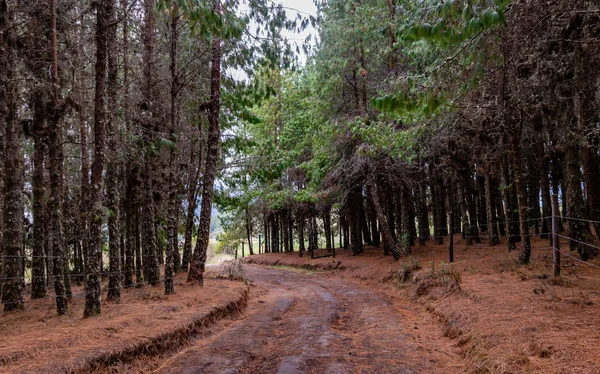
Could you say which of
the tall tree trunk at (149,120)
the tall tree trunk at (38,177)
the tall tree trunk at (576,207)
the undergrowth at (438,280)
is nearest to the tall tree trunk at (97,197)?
the tall tree trunk at (38,177)

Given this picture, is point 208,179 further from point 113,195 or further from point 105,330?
point 105,330

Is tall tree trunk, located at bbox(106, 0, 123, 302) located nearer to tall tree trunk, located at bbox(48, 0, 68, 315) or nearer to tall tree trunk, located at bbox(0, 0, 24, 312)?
tall tree trunk, located at bbox(48, 0, 68, 315)

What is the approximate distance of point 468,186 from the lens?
21.3 m

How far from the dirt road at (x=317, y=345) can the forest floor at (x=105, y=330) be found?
0.44 meters

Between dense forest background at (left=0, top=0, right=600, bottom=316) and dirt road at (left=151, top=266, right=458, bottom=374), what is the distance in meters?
2.97

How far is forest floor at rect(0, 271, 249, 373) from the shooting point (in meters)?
4.67

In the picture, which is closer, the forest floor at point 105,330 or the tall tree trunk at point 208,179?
the forest floor at point 105,330

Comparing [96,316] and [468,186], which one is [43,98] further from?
[468,186]

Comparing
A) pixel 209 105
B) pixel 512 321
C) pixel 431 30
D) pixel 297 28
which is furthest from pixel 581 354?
pixel 209 105

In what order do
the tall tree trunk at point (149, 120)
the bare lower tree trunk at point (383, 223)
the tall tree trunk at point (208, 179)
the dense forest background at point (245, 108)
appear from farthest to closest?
1. the bare lower tree trunk at point (383, 223)
2. the tall tree trunk at point (208, 179)
3. the tall tree trunk at point (149, 120)
4. the dense forest background at point (245, 108)

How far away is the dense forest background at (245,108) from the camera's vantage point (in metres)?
7.03

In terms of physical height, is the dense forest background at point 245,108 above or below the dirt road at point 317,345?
above

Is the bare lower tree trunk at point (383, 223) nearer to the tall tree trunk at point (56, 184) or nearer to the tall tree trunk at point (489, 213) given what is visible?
the tall tree trunk at point (489, 213)

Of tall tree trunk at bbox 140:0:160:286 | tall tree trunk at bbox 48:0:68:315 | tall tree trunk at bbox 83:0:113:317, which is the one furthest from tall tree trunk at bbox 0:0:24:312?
tall tree trunk at bbox 140:0:160:286
